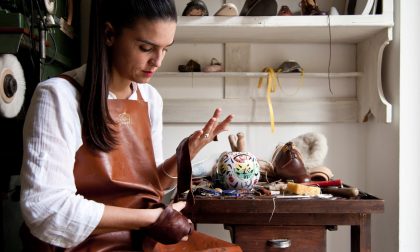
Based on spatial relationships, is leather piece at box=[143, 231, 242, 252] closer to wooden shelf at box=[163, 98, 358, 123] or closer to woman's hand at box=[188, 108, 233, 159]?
woman's hand at box=[188, 108, 233, 159]

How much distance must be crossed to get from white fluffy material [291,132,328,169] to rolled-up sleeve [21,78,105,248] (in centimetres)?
104

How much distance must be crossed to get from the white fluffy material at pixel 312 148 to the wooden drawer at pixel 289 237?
44 centimetres

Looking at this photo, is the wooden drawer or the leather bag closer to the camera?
the wooden drawer

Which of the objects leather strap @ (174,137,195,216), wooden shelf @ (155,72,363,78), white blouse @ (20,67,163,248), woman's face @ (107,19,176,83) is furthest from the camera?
wooden shelf @ (155,72,363,78)

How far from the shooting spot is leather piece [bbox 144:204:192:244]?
0.88 metres

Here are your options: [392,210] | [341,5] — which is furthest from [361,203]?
[341,5]

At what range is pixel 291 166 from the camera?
1.46 meters

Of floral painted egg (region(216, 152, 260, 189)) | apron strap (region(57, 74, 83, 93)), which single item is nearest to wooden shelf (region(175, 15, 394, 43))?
floral painted egg (region(216, 152, 260, 189))

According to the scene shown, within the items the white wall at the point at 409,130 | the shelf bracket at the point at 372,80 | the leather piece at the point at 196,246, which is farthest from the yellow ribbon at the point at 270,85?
the leather piece at the point at 196,246

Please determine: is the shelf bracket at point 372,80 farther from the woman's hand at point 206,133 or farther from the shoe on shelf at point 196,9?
the woman's hand at point 206,133


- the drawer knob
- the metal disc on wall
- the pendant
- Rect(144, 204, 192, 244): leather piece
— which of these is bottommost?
the drawer knob

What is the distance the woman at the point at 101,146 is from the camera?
2.62 ft

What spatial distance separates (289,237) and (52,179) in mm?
719

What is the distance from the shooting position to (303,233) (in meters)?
1.22
